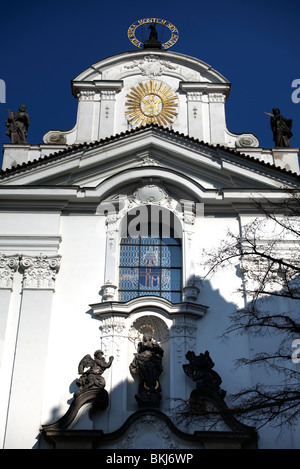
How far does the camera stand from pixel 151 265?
13375 mm

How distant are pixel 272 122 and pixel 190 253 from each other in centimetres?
501

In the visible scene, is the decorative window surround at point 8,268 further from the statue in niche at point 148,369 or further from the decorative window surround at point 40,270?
the statue in niche at point 148,369

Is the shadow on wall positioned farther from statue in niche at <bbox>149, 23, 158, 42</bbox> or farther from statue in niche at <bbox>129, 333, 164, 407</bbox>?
statue in niche at <bbox>149, 23, 158, 42</bbox>

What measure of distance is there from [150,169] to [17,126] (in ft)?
13.4

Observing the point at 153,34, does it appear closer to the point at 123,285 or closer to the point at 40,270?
the point at 123,285

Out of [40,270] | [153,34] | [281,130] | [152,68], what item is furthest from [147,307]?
[153,34]

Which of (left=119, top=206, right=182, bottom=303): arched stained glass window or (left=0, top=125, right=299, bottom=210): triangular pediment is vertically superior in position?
(left=0, top=125, right=299, bottom=210): triangular pediment

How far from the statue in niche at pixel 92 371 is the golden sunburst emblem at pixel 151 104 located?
6916 millimetres

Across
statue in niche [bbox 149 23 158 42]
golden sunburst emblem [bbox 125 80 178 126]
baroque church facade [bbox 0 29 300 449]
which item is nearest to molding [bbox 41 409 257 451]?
baroque church facade [bbox 0 29 300 449]

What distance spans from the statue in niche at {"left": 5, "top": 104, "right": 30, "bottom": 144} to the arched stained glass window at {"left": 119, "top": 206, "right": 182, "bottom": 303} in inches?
169

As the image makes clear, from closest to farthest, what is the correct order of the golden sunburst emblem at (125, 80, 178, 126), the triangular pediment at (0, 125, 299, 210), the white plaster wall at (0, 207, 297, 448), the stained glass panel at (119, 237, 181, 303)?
the white plaster wall at (0, 207, 297, 448), the stained glass panel at (119, 237, 181, 303), the triangular pediment at (0, 125, 299, 210), the golden sunburst emblem at (125, 80, 178, 126)

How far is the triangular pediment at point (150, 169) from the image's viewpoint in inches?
543

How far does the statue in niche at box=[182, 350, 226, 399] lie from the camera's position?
1111 centimetres

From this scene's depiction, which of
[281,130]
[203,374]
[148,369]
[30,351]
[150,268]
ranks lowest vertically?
[203,374]
